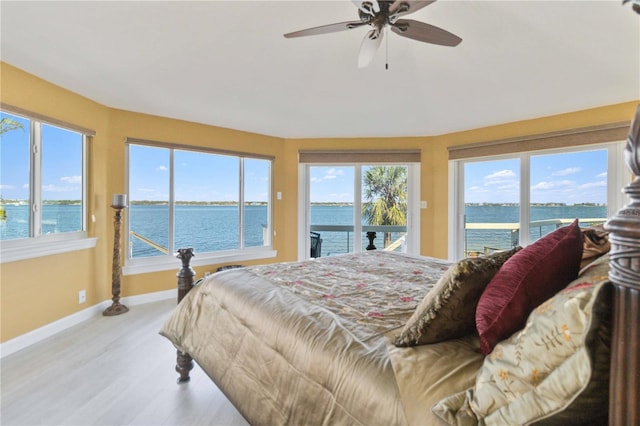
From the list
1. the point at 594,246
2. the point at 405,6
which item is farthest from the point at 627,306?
the point at 405,6

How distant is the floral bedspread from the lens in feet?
4.29

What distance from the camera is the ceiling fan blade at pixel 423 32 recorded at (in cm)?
164

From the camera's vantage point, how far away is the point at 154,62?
2.43 metres

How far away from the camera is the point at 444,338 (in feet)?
3.28

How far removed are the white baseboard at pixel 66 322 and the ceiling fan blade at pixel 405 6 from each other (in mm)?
3672

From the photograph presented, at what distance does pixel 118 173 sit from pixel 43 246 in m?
1.13

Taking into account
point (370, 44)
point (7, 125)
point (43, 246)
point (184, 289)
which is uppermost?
point (370, 44)

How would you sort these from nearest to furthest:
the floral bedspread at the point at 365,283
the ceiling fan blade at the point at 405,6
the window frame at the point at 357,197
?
the floral bedspread at the point at 365,283, the ceiling fan blade at the point at 405,6, the window frame at the point at 357,197

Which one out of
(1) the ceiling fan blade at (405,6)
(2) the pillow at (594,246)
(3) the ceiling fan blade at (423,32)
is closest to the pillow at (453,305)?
(2) the pillow at (594,246)

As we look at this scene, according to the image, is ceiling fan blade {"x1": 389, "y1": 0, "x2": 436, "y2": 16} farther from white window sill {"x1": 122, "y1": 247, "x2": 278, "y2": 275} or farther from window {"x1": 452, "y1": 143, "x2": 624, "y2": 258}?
white window sill {"x1": 122, "y1": 247, "x2": 278, "y2": 275}

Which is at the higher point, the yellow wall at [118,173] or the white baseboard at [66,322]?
the yellow wall at [118,173]

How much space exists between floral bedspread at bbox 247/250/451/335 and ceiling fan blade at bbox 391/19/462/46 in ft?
4.80

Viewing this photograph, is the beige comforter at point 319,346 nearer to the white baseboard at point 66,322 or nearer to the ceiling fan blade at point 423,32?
the ceiling fan blade at point 423,32

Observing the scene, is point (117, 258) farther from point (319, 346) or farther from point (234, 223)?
point (319, 346)
